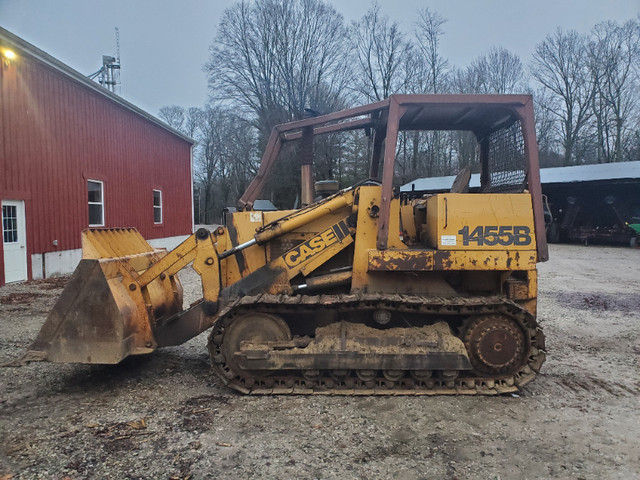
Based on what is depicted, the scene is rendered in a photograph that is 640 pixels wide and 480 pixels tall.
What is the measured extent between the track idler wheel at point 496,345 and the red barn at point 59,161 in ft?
36.1

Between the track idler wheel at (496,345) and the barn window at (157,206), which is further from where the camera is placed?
the barn window at (157,206)

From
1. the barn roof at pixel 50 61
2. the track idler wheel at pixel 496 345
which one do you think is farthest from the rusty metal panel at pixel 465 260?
the barn roof at pixel 50 61

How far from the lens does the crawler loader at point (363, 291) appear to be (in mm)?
4129

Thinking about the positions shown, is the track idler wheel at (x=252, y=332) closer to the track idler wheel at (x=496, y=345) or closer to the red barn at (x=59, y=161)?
the track idler wheel at (x=496, y=345)

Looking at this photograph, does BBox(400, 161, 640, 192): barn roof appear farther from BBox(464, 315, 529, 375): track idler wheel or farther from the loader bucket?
the loader bucket

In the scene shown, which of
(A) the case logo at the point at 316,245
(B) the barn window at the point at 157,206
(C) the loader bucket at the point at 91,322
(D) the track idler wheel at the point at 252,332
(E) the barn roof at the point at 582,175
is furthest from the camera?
(E) the barn roof at the point at 582,175

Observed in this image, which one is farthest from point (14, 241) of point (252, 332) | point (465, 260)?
point (465, 260)

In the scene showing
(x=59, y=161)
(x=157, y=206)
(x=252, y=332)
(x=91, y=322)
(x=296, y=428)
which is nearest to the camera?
(x=296, y=428)

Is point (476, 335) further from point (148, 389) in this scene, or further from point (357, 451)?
point (148, 389)

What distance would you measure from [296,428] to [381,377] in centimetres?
107

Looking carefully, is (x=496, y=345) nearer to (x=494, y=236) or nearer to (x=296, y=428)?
(x=494, y=236)

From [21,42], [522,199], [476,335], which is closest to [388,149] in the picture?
[522,199]

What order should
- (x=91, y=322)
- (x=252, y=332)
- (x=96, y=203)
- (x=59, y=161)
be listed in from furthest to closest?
(x=96, y=203) < (x=59, y=161) < (x=252, y=332) < (x=91, y=322)

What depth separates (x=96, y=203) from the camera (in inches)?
563
